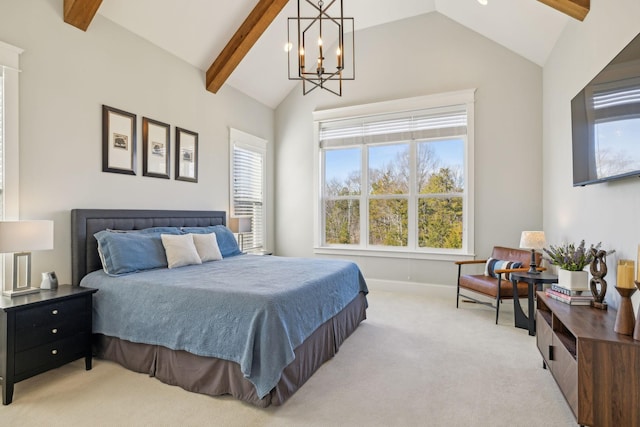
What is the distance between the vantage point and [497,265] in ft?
14.0

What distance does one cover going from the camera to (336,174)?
5.96 m

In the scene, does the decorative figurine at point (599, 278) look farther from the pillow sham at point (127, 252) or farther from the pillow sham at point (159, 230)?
the pillow sham at point (159, 230)

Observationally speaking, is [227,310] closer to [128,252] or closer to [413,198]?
[128,252]

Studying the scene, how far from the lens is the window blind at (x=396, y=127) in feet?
16.5

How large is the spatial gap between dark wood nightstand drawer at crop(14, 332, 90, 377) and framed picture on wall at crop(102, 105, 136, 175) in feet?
5.69

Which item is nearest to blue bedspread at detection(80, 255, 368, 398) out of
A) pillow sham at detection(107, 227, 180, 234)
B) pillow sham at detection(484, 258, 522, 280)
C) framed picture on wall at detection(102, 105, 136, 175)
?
pillow sham at detection(107, 227, 180, 234)

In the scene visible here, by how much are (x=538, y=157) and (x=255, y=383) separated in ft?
14.8

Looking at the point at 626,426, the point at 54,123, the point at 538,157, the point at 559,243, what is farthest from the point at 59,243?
the point at 538,157

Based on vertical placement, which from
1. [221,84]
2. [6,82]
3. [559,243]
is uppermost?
[221,84]

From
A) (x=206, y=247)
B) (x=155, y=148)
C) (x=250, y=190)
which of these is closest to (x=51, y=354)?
(x=206, y=247)

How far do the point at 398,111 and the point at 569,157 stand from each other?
251cm

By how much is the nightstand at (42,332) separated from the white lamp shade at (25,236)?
0.38 meters

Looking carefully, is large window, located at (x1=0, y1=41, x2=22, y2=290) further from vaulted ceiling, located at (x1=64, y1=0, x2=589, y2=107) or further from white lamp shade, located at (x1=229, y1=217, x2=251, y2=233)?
white lamp shade, located at (x1=229, y1=217, x2=251, y2=233)

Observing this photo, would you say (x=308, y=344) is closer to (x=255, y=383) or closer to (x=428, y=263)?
(x=255, y=383)
